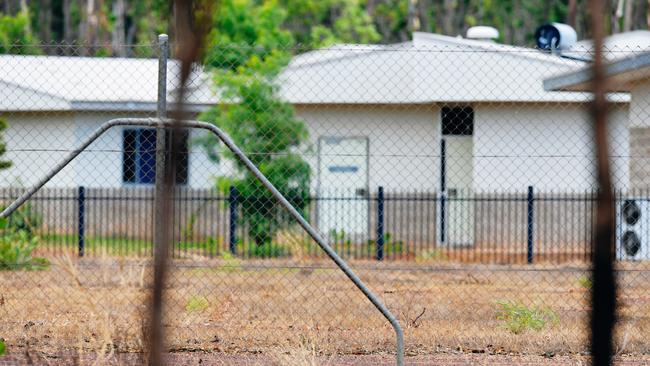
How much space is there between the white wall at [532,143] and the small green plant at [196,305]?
9.81 meters

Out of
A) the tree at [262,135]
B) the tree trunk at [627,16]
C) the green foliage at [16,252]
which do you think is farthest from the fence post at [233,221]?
the tree trunk at [627,16]

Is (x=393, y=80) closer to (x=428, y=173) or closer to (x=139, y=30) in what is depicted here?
(x=428, y=173)

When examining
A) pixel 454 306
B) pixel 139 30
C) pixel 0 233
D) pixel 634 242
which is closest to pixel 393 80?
pixel 634 242

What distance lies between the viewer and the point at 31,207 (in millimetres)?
19141

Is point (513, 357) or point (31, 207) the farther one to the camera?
point (31, 207)

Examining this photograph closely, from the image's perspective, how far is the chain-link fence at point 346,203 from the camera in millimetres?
9562

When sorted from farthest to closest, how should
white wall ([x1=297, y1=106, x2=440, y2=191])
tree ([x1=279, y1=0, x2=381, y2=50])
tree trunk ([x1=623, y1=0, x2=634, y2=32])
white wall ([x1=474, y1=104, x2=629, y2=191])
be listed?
tree trunk ([x1=623, y1=0, x2=634, y2=32]) → tree ([x1=279, y1=0, x2=381, y2=50]) → white wall ([x1=297, y1=106, x2=440, y2=191]) → white wall ([x1=474, y1=104, x2=629, y2=191])

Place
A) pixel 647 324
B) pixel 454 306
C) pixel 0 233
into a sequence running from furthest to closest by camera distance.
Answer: pixel 0 233 < pixel 454 306 < pixel 647 324

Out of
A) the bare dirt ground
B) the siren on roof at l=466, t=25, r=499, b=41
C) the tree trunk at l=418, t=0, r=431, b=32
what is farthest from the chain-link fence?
the tree trunk at l=418, t=0, r=431, b=32

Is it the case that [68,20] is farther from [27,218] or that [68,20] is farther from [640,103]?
[640,103]

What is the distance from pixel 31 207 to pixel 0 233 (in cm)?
481

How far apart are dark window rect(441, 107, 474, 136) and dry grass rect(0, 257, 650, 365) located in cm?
804

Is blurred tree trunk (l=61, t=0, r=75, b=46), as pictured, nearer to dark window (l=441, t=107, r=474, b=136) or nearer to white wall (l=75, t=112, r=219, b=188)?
white wall (l=75, t=112, r=219, b=188)

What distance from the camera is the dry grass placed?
8430 millimetres
